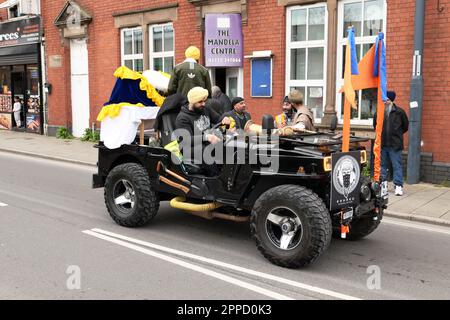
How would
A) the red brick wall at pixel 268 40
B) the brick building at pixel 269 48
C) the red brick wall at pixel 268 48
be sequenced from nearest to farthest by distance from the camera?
the red brick wall at pixel 268 48, the brick building at pixel 269 48, the red brick wall at pixel 268 40

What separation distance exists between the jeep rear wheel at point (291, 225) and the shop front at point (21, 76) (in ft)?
52.8

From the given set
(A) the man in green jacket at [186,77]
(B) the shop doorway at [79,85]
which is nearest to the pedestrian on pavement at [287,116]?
(A) the man in green jacket at [186,77]

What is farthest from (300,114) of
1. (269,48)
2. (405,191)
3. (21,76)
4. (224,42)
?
(21,76)

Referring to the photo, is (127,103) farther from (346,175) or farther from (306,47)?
(306,47)

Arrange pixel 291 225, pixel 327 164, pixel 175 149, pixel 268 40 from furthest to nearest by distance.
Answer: pixel 268 40
pixel 175 149
pixel 291 225
pixel 327 164

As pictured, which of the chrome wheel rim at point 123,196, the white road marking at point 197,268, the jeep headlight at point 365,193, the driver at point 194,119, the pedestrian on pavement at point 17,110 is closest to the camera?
the white road marking at point 197,268

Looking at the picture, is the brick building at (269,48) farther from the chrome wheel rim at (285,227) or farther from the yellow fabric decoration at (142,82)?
the chrome wheel rim at (285,227)

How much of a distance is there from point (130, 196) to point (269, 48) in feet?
21.7

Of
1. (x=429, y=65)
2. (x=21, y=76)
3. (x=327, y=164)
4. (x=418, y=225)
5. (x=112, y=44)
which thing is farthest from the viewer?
(x=21, y=76)

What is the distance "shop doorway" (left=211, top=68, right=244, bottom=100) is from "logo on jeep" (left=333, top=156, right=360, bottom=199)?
26.2 ft

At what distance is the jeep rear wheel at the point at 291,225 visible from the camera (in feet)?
15.3

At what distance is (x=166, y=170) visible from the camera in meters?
5.97

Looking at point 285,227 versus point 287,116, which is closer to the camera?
point 285,227

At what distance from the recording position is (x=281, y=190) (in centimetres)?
488
